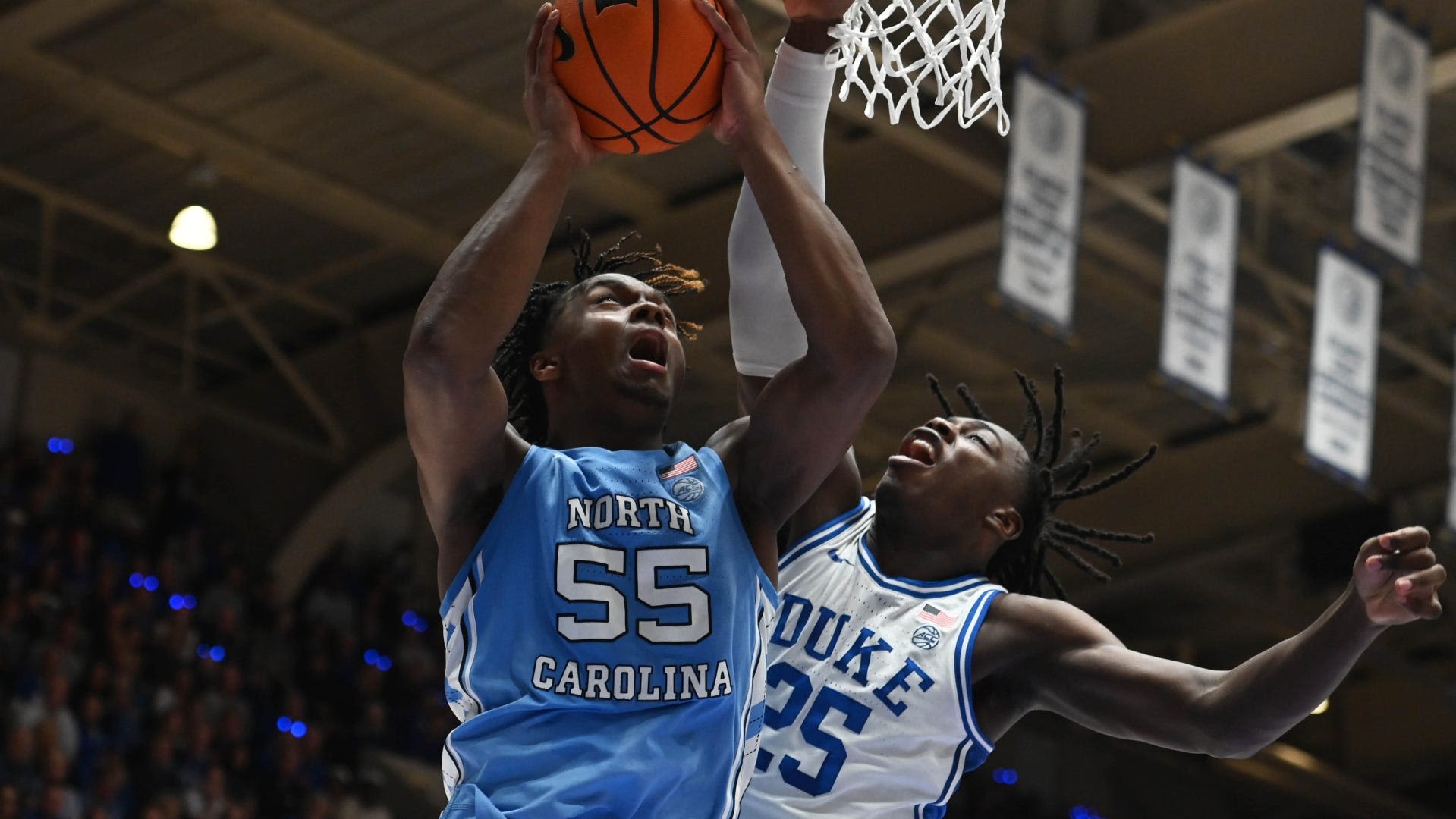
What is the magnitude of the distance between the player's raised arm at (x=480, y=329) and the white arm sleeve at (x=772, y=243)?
55 centimetres

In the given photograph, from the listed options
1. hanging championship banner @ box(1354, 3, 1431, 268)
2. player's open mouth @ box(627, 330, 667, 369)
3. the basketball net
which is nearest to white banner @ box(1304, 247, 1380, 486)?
hanging championship banner @ box(1354, 3, 1431, 268)

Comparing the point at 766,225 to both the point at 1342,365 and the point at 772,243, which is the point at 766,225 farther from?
the point at 1342,365

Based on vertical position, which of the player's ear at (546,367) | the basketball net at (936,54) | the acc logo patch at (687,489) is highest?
the basketball net at (936,54)

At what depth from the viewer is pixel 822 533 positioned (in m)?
4.08

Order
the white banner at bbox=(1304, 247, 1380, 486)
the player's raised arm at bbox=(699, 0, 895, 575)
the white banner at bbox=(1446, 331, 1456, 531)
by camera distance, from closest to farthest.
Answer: the player's raised arm at bbox=(699, 0, 895, 575) → the white banner at bbox=(1304, 247, 1380, 486) → the white banner at bbox=(1446, 331, 1456, 531)

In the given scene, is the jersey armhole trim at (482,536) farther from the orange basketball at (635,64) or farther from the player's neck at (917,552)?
the player's neck at (917,552)

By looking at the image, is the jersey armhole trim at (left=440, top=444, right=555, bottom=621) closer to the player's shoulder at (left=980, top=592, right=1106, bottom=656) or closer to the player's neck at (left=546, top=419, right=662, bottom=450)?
the player's neck at (left=546, top=419, right=662, bottom=450)

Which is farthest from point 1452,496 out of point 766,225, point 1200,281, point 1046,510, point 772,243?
point 766,225

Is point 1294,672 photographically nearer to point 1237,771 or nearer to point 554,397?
point 554,397

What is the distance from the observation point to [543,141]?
10.1 ft

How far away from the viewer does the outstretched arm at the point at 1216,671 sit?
2947 millimetres

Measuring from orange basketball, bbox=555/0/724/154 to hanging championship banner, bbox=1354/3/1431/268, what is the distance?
729 centimetres

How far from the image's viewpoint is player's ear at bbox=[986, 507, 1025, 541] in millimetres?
4117

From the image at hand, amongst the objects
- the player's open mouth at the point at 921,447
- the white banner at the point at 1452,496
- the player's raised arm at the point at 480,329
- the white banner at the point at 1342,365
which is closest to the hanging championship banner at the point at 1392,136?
the white banner at the point at 1342,365
